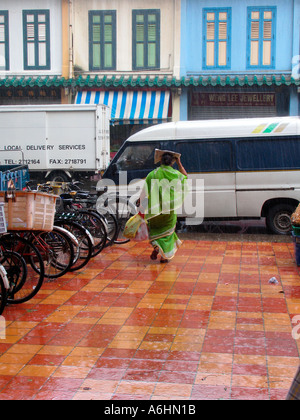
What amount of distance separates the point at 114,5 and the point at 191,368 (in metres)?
17.3

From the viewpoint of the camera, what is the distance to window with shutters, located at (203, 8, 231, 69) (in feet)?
62.2

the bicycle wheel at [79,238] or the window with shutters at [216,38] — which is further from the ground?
the window with shutters at [216,38]

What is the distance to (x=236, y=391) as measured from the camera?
3.81 m

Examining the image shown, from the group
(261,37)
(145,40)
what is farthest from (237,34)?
(145,40)

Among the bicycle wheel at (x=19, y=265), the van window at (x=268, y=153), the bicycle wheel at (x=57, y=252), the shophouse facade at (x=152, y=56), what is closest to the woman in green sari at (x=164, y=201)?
the bicycle wheel at (x=57, y=252)

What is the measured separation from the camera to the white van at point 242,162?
33.6ft

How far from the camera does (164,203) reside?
797cm

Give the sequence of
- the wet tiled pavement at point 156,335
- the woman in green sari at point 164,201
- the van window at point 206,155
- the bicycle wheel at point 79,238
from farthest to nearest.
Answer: the van window at point 206,155 → the woman in green sari at point 164,201 → the bicycle wheel at point 79,238 → the wet tiled pavement at point 156,335

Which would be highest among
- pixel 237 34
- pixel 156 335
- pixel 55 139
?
pixel 237 34

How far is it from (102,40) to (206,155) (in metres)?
10.6

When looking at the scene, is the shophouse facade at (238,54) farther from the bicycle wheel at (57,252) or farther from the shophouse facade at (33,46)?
the bicycle wheel at (57,252)

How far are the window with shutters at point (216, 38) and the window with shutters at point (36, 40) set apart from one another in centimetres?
548

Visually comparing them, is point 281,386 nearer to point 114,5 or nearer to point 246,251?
point 246,251

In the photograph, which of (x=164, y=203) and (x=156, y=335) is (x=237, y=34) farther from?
(x=156, y=335)
